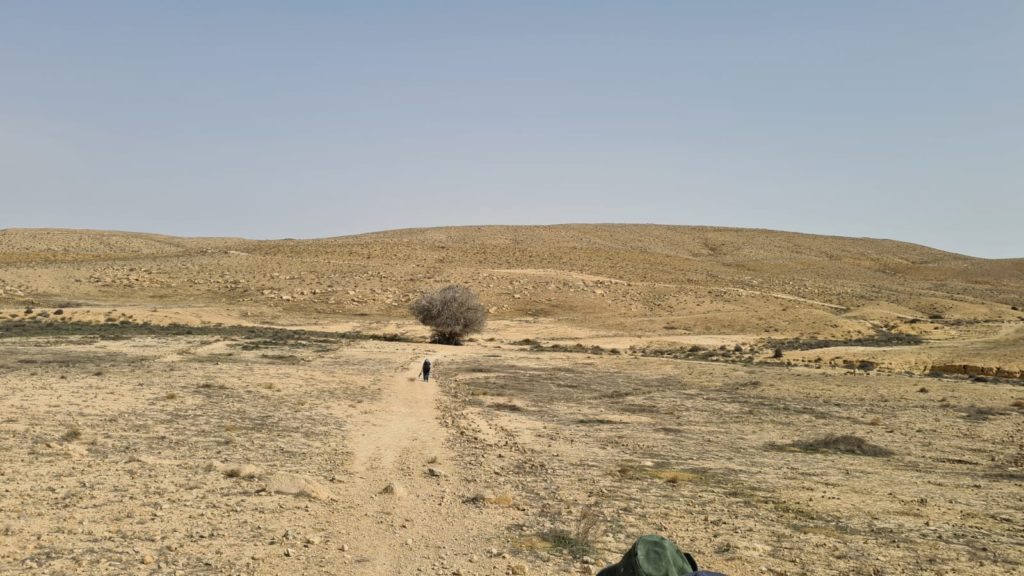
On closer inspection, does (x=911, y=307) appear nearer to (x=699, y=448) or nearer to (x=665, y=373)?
(x=665, y=373)

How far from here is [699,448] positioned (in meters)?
16.1

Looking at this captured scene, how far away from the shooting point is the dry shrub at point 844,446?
52.1ft

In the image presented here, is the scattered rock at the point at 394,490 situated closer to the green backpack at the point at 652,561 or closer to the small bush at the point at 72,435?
the green backpack at the point at 652,561

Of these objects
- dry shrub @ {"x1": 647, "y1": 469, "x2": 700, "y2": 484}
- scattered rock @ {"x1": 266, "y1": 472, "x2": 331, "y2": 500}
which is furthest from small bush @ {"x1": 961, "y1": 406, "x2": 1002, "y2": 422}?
scattered rock @ {"x1": 266, "y1": 472, "x2": 331, "y2": 500}

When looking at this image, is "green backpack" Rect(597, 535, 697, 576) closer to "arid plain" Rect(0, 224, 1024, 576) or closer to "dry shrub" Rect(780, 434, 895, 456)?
"arid plain" Rect(0, 224, 1024, 576)

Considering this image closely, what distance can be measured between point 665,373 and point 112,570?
24.5m

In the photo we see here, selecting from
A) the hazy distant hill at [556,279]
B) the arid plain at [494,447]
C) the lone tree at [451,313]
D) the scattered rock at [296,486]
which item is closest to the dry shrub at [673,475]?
the arid plain at [494,447]

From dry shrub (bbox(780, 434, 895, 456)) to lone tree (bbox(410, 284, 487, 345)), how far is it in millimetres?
26785

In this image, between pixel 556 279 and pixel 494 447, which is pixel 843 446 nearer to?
pixel 494 447

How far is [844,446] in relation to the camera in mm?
16047

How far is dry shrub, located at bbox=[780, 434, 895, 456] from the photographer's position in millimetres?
15875

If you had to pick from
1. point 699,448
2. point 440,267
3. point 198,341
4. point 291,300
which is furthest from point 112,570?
point 440,267

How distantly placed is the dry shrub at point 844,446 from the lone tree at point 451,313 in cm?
2679

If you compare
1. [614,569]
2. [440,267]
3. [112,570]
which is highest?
[440,267]
